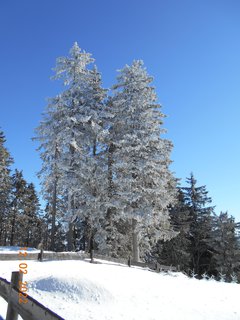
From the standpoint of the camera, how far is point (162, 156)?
2617 cm

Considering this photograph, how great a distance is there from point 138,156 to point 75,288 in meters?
16.1

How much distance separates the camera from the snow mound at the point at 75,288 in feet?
34.9

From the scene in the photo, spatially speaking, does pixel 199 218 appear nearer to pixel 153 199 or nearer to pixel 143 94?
pixel 153 199

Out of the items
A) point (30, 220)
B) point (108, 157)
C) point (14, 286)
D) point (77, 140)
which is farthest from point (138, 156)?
point (30, 220)

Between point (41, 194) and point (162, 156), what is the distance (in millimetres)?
11552

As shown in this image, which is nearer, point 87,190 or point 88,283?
point 88,283

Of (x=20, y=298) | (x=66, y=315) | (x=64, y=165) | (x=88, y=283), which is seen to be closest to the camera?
(x=20, y=298)

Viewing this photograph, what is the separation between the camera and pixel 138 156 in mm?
25922

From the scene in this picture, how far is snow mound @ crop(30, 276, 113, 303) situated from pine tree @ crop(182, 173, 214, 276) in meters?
32.0

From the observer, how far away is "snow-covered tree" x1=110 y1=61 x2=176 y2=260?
2472 centimetres

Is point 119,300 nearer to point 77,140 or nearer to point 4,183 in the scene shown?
point 77,140

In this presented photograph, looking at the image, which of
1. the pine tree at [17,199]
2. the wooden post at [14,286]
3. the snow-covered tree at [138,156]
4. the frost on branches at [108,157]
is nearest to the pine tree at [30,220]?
the pine tree at [17,199]

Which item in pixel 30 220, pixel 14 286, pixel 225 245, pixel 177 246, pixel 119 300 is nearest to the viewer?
pixel 14 286

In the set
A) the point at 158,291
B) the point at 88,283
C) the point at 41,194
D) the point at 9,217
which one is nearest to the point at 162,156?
the point at 41,194
